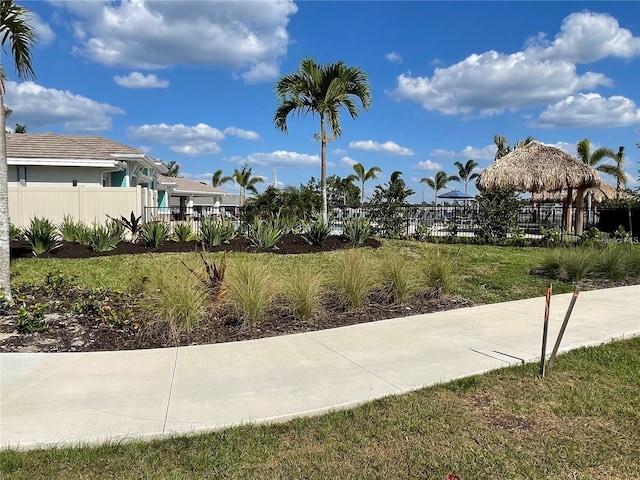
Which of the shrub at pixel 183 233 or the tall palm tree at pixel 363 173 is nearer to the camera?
the shrub at pixel 183 233

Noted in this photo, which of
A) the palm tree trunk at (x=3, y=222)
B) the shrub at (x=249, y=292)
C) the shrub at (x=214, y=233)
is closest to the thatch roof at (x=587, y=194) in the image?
the shrub at (x=214, y=233)

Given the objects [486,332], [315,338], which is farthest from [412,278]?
[315,338]

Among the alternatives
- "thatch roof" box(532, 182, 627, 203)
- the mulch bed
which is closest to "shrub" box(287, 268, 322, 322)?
the mulch bed

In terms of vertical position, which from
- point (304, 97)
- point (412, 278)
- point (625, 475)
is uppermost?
point (304, 97)

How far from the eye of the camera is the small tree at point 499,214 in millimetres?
16391

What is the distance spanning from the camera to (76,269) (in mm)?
10422

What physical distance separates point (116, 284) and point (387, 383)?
661cm

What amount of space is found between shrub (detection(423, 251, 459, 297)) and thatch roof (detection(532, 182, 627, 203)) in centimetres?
2154

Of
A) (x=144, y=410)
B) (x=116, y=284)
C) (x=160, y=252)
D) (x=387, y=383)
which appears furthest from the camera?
(x=160, y=252)

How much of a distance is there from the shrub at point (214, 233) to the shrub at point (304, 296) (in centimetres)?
704

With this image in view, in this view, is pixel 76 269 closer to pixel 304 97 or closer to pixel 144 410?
pixel 144 410

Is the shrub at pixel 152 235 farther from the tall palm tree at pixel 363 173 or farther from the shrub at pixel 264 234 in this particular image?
the tall palm tree at pixel 363 173

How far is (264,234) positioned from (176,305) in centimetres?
757

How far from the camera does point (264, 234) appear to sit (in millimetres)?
13211
